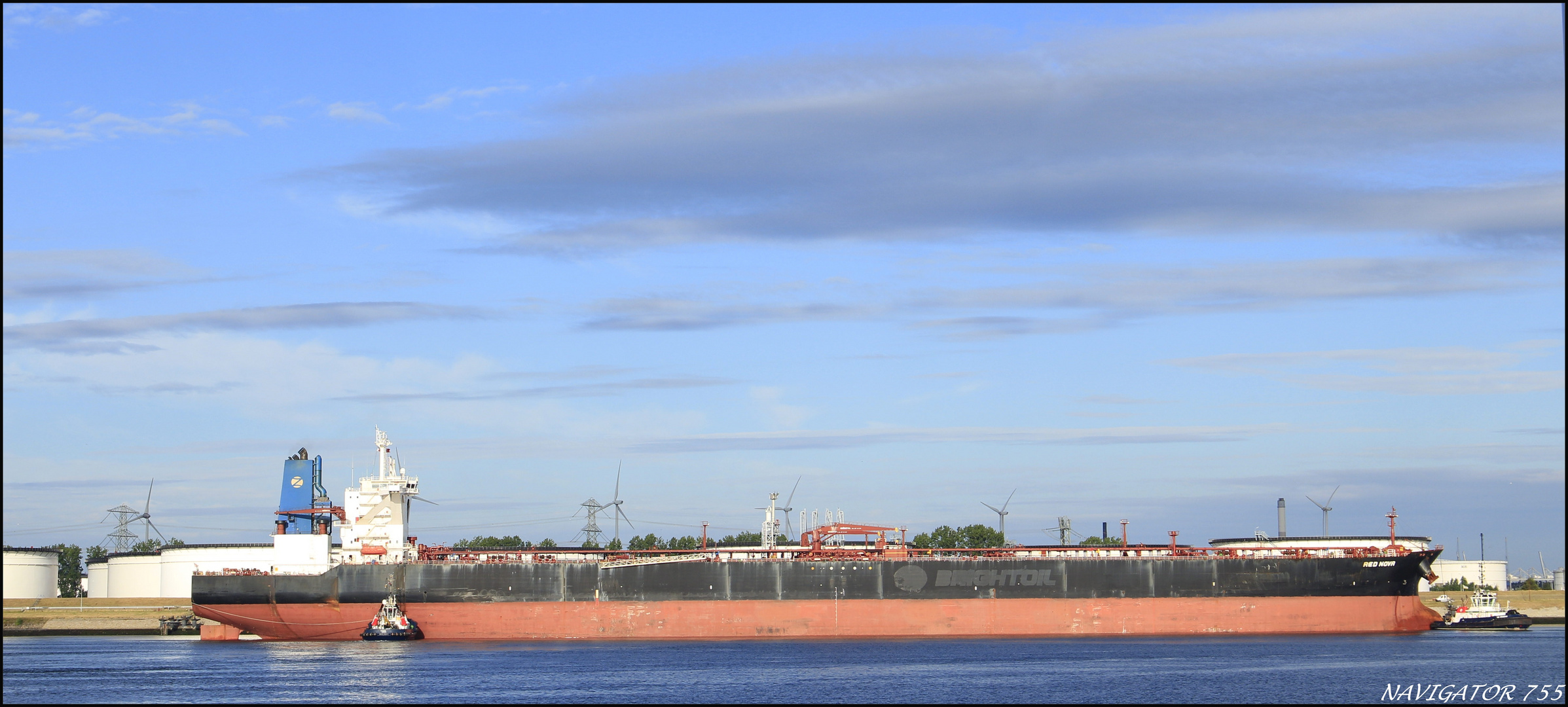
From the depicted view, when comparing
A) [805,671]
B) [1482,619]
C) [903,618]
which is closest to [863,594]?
[903,618]

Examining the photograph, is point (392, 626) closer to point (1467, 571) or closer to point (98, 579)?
point (98, 579)

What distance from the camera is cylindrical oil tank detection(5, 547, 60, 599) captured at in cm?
10769

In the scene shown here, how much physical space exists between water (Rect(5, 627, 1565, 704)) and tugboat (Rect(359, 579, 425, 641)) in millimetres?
1243

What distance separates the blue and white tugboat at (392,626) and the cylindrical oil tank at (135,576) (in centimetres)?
4917

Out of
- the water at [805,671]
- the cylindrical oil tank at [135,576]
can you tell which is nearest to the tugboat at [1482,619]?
the water at [805,671]

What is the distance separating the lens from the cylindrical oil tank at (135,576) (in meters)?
103

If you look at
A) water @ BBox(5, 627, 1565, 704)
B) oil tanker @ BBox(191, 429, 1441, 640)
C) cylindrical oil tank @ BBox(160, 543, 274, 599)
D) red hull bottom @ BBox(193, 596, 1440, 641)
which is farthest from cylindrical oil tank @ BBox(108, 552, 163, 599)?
red hull bottom @ BBox(193, 596, 1440, 641)

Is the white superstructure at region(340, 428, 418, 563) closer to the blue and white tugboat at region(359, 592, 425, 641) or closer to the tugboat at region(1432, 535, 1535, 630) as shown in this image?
the blue and white tugboat at region(359, 592, 425, 641)

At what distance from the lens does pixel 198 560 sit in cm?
9944

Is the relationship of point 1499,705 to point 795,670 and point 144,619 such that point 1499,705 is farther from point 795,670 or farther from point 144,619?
point 144,619

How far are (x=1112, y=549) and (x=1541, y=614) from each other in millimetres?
48700

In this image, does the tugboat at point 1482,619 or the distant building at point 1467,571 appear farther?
the distant building at point 1467,571

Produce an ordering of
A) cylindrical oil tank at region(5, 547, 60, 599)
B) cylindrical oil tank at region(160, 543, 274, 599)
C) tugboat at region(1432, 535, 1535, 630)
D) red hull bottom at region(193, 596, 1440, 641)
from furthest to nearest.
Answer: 1. cylindrical oil tank at region(5, 547, 60, 599)
2. cylindrical oil tank at region(160, 543, 274, 599)
3. tugboat at region(1432, 535, 1535, 630)
4. red hull bottom at region(193, 596, 1440, 641)

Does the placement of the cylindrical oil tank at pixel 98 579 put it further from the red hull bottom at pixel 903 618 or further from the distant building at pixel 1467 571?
the distant building at pixel 1467 571
